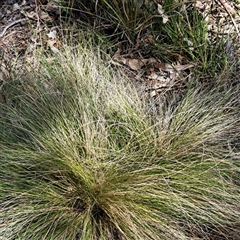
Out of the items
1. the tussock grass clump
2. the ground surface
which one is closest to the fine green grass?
the ground surface

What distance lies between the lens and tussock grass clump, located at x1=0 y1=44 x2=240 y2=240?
2.27 m

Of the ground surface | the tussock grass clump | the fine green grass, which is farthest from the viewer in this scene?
the ground surface

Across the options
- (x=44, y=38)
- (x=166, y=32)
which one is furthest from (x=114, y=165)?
(x=44, y=38)

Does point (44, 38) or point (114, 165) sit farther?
point (44, 38)

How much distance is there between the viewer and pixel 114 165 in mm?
2365

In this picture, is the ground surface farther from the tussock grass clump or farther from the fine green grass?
the tussock grass clump

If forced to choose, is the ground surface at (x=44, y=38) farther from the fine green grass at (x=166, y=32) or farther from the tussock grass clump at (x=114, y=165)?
the tussock grass clump at (x=114, y=165)

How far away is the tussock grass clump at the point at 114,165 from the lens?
2.27 meters

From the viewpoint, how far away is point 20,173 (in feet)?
8.13

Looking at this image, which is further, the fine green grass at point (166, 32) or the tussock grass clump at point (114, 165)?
the fine green grass at point (166, 32)

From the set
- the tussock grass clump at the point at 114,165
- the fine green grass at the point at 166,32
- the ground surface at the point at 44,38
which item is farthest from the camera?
the ground surface at the point at 44,38

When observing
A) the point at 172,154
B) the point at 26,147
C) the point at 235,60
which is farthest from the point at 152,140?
the point at 235,60

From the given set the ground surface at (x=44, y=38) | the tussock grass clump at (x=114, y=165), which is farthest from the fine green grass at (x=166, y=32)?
the tussock grass clump at (x=114, y=165)

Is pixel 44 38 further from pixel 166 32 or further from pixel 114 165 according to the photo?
Result: pixel 114 165
